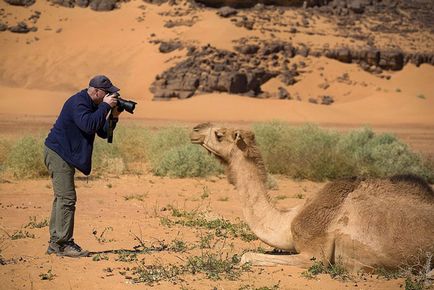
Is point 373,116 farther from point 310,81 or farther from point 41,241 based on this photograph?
point 41,241

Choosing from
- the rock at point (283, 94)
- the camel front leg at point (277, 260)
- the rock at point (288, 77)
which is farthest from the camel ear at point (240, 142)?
the rock at point (288, 77)

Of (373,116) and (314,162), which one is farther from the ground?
(314,162)

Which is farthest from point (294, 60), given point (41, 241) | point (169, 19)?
point (41, 241)

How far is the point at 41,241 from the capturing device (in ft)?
27.5

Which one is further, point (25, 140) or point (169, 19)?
point (169, 19)

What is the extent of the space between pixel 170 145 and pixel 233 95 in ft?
102

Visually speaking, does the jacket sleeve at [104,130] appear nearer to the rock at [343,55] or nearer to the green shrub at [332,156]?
the green shrub at [332,156]

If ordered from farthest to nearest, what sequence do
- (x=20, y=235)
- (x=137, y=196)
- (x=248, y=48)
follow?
(x=248, y=48) → (x=137, y=196) → (x=20, y=235)

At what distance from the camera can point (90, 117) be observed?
712cm

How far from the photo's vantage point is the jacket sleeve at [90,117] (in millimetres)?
7086

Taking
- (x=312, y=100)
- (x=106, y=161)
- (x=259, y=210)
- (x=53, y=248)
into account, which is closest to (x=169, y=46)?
(x=312, y=100)

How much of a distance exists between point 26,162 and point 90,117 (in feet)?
28.3

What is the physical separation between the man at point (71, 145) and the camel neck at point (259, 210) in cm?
150

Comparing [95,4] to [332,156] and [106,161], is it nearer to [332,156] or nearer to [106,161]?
[106,161]
